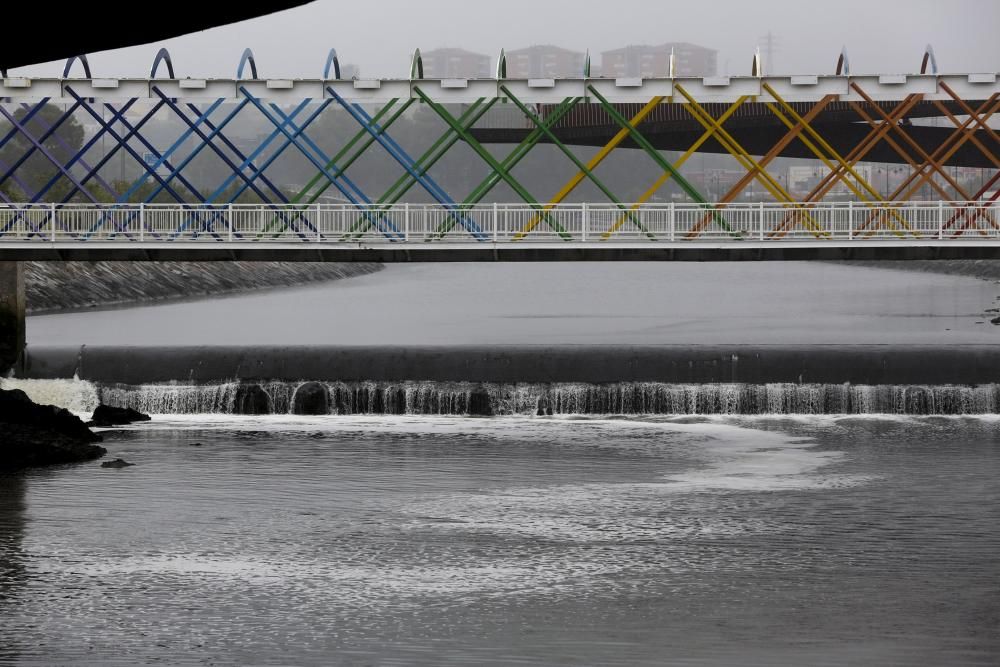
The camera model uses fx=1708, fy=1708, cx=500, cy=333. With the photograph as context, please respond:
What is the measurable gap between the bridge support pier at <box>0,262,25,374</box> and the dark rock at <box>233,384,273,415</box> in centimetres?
1235

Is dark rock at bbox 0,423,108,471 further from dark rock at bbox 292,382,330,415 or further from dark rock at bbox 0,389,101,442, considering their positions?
dark rock at bbox 292,382,330,415

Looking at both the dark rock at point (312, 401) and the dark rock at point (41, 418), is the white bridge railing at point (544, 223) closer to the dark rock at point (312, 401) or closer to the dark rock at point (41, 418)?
the dark rock at point (312, 401)

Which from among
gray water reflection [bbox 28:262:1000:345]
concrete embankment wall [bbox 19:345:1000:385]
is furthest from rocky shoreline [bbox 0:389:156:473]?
gray water reflection [bbox 28:262:1000:345]

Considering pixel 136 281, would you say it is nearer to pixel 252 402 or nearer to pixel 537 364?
pixel 537 364

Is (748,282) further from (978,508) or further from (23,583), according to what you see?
(23,583)

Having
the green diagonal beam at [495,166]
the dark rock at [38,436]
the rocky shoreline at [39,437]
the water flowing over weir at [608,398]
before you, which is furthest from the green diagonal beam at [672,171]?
the dark rock at [38,436]

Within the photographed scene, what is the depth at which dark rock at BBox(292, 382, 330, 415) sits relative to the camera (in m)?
53.9

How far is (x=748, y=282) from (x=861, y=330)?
62064 millimetres

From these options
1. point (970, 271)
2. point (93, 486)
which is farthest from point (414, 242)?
point (970, 271)

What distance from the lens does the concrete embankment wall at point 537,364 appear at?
57.8 m

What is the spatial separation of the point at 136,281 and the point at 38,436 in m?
65.0

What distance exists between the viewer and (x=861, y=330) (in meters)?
77.6

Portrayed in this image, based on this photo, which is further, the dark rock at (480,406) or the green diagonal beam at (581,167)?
the green diagonal beam at (581,167)

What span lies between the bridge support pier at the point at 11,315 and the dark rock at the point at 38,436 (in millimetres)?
15555
